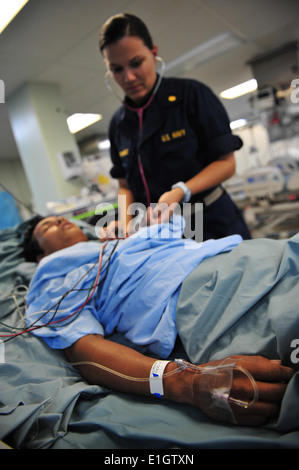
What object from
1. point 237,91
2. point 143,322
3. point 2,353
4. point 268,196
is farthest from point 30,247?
point 237,91

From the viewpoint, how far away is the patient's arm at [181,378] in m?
0.55

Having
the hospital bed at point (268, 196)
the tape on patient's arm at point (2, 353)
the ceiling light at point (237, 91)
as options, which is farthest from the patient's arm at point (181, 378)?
the ceiling light at point (237, 91)

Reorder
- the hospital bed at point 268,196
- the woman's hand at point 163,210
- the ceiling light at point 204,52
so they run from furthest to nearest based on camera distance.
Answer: the ceiling light at point 204,52 < the hospital bed at point 268,196 < the woman's hand at point 163,210

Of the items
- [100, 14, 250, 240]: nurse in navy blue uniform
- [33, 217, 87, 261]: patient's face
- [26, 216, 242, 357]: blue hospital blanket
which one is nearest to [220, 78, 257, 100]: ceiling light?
[100, 14, 250, 240]: nurse in navy blue uniform

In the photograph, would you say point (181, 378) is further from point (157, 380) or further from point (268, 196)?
point (268, 196)

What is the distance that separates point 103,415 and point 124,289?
14.8 inches

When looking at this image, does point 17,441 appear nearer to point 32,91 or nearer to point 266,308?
point 266,308

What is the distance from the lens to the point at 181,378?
0.66 m

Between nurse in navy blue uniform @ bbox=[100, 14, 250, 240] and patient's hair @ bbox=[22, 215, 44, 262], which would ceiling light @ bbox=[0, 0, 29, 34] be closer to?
nurse in navy blue uniform @ bbox=[100, 14, 250, 240]

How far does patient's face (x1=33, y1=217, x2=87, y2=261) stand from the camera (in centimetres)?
144

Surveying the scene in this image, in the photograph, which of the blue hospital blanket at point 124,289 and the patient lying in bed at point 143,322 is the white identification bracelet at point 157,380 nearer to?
the patient lying in bed at point 143,322

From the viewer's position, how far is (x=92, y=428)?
2.15ft

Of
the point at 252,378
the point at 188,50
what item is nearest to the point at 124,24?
the point at 252,378
